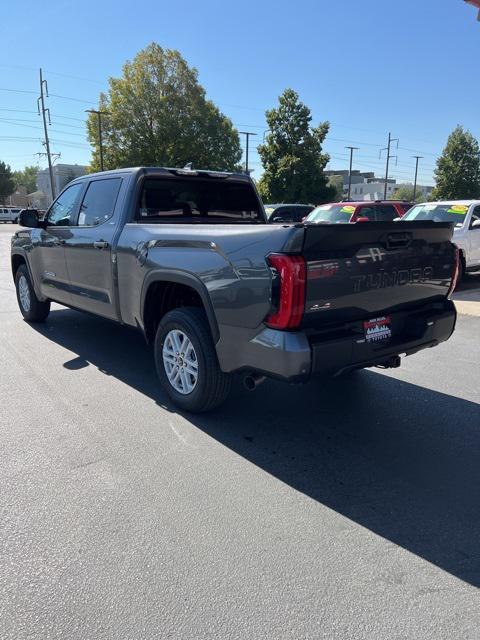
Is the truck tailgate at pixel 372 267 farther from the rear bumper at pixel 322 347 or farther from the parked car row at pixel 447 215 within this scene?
the parked car row at pixel 447 215

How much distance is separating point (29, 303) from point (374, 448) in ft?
18.2

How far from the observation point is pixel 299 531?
2631 mm

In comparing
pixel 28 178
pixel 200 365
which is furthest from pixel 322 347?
pixel 28 178

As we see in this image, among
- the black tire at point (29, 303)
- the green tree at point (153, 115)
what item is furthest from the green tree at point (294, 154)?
the black tire at point (29, 303)

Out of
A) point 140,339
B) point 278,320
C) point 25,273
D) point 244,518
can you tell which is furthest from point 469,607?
point 25,273

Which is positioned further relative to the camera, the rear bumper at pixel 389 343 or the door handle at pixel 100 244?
the door handle at pixel 100 244

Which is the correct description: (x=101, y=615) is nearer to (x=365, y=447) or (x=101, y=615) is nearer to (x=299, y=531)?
(x=299, y=531)

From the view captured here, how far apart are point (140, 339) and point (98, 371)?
Result: 1.36m

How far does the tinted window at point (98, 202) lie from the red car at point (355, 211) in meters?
7.43

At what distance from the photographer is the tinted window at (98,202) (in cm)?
497

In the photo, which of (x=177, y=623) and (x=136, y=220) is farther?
(x=136, y=220)

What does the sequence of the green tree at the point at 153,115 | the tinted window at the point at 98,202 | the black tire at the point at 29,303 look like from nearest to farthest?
the tinted window at the point at 98,202 < the black tire at the point at 29,303 < the green tree at the point at 153,115

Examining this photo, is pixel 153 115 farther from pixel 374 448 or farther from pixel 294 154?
pixel 374 448

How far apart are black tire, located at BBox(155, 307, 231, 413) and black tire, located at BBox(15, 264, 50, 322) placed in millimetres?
3690
